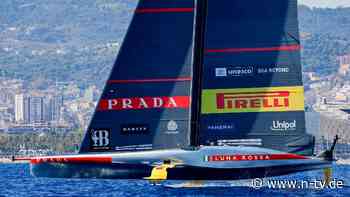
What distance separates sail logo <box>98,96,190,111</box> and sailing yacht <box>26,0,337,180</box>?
3 cm

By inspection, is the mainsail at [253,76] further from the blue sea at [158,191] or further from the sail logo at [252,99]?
the blue sea at [158,191]

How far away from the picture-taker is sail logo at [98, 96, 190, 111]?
45656mm

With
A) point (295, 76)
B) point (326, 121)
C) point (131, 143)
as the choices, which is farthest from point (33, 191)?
point (326, 121)

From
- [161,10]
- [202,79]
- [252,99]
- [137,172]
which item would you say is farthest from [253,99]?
[137,172]

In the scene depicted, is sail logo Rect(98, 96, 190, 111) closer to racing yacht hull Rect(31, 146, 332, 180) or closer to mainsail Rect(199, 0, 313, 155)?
mainsail Rect(199, 0, 313, 155)

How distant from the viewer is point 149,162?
4497 cm

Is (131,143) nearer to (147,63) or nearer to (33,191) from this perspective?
(147,63)

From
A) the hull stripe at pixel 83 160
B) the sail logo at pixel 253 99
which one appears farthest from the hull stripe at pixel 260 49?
the hull stripe at pixel 83 160

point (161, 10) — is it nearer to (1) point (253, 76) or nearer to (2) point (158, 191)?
(1) point (253, 76)

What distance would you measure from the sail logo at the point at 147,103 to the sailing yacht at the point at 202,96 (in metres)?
0.03

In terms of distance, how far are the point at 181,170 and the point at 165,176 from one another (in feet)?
2.34

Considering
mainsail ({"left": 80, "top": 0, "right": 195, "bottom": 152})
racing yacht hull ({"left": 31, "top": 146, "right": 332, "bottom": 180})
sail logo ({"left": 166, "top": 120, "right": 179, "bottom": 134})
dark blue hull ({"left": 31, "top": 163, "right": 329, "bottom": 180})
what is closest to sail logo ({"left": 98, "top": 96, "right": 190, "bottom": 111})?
mainsail ({"left": 80, "top": 0, "right": 195, "bottom": 152})

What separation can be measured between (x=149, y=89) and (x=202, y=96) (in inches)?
66.5

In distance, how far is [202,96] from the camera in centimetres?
4600
